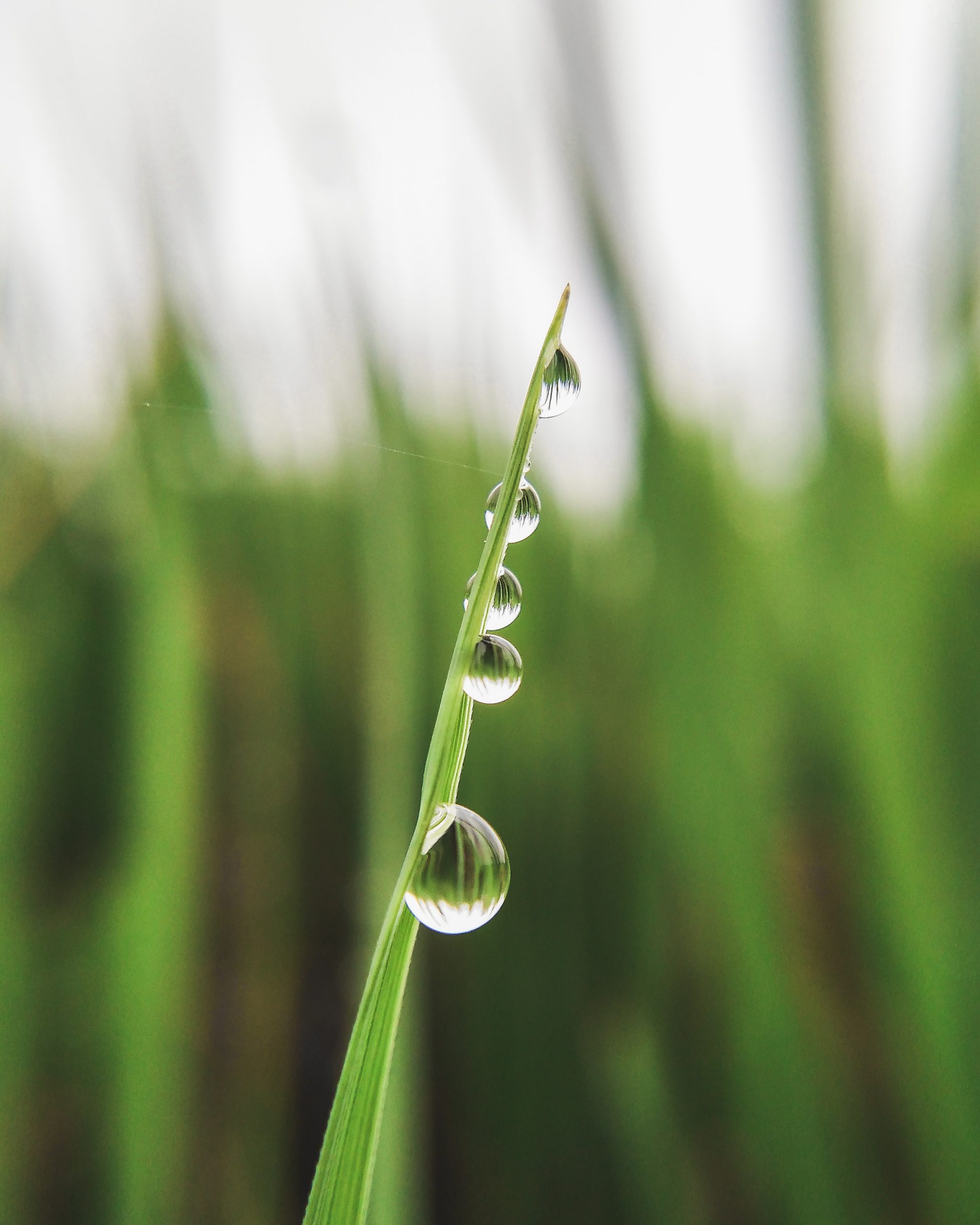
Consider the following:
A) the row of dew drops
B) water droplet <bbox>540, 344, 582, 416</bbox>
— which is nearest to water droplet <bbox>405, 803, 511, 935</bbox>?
the row of dew drops

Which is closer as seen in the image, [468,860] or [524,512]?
[468,860]

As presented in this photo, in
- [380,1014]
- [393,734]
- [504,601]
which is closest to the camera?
[380,1014]

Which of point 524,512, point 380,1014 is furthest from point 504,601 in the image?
point 380,1014

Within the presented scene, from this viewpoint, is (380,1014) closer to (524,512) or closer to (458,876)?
(458,876)

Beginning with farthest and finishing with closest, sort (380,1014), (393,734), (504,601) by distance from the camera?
1. (393,734)
2. (504,601)
3. (380,1014)

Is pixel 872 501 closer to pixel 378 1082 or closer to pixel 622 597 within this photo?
pixel 622 597

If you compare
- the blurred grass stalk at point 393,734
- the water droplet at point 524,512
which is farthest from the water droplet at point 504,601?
the blurred grass stalk at point 393,734

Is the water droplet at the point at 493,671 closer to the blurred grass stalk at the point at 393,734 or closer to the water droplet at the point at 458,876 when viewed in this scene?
the water droplet at the point at 458,876

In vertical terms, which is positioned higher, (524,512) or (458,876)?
(524,512)
